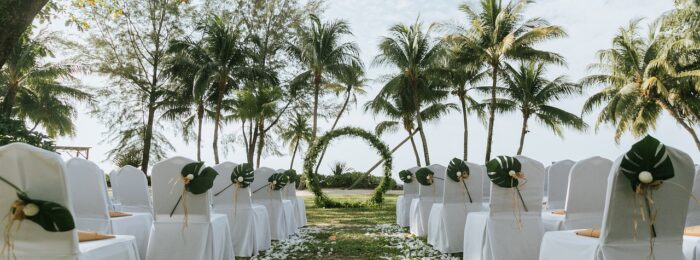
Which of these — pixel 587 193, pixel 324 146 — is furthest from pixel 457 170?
pixel 324 146

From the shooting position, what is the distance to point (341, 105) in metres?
29.5

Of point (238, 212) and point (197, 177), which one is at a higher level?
point (197, 177)

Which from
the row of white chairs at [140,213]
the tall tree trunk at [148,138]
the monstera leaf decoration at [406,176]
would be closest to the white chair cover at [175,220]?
the row of white chairs at [140,213]

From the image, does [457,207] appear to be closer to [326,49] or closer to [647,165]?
[647,165]

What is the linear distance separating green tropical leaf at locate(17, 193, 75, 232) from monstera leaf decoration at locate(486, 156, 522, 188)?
2826mm

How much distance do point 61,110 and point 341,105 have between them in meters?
15.0

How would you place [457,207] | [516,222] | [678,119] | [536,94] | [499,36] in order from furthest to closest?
[536,94]
[678,119]
[499,36]
[457,207]
[516,222]

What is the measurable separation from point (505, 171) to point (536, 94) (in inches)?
928

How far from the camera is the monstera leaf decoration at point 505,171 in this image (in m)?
3.73

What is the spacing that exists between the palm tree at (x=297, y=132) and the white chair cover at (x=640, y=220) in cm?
2591

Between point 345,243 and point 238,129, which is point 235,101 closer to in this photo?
point 238,129

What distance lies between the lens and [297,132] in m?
28.6

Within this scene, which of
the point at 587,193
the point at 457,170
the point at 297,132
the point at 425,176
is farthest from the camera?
the point at 297,132

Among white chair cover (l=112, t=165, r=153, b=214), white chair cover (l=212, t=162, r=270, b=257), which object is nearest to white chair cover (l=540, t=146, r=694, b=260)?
white chair cover (l=212, t=162, r=270, b=257)
